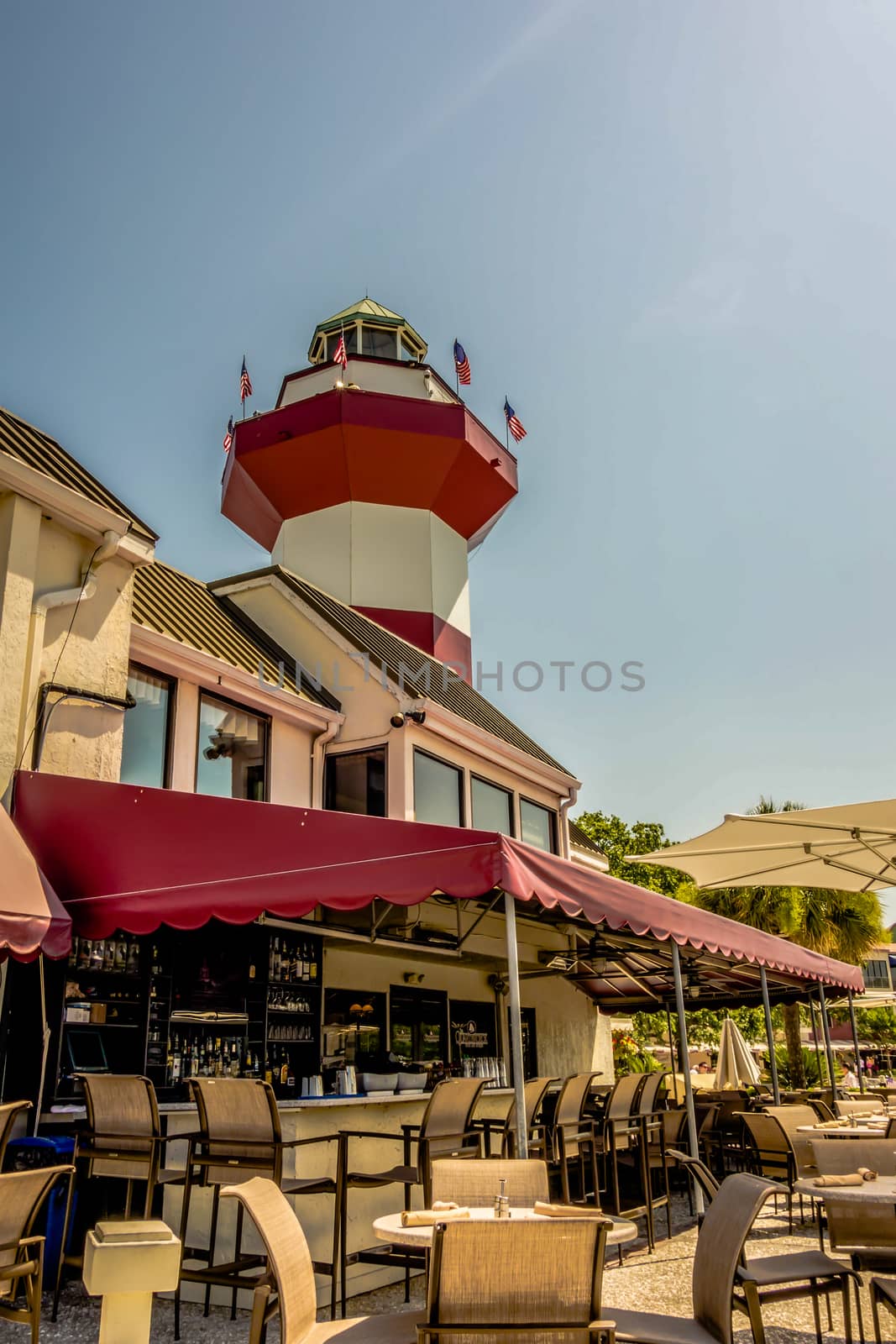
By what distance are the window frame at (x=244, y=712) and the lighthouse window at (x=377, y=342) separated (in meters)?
14.2

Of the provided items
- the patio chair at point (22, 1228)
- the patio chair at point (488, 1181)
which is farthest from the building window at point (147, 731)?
the patio chair at point (488, 1181)

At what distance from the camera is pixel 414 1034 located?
40.9 ft

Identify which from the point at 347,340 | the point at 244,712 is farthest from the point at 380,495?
the point at 244,712

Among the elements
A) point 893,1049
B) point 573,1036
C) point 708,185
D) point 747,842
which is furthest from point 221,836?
point 893,1049

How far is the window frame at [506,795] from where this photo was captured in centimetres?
1367

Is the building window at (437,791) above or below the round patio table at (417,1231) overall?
above

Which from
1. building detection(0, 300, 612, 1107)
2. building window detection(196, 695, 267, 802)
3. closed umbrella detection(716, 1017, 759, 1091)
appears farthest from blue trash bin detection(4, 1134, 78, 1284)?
closed umbrella detection(716, 1017, 759, 1091)

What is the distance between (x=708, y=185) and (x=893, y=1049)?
154ft

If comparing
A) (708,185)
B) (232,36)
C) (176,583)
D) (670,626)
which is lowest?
(176,583)

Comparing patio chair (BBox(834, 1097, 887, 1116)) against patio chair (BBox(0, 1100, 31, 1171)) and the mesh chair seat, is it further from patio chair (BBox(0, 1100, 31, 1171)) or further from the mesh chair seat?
patio chair (BBox(0, 1100, 31, 1171))

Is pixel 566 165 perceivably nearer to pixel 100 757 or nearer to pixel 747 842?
pixel 747 842

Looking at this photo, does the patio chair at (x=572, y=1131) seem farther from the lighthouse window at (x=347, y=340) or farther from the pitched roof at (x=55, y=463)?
the lighthouse window at (x=347, y=340)

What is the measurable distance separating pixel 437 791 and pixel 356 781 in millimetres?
1086

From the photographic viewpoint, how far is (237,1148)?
6066 mm
